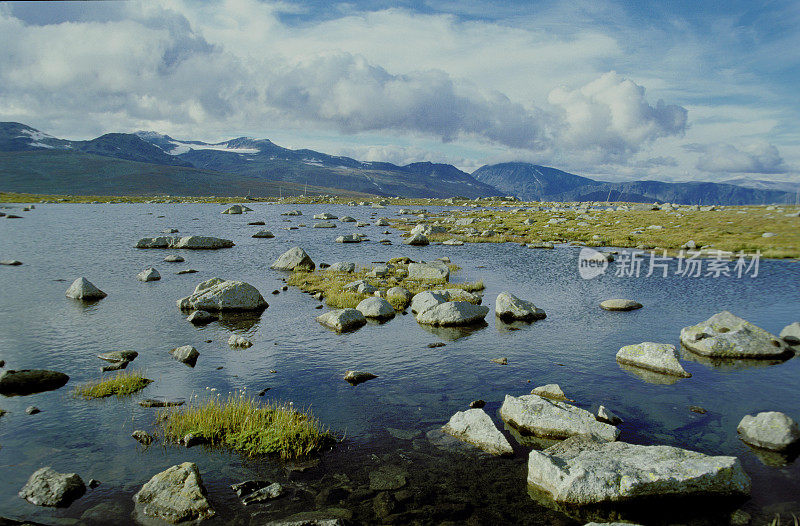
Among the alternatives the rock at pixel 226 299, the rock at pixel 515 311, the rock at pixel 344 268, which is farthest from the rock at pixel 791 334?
the rock at pixel 344 268

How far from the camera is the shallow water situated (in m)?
11.8

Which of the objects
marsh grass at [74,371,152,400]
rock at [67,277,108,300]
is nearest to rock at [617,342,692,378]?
marsh grass at [74,371,152,400]

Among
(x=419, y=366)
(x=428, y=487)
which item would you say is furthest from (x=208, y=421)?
(x=419, y=366)

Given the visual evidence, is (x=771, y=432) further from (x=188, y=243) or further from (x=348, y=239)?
(x=188, y=243)

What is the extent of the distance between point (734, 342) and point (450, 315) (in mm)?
15161

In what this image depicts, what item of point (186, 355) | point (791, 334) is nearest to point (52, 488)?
point (186, 355)

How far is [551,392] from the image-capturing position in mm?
17578

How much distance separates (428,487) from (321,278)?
3173 cm

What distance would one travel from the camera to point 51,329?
2611 centimetres

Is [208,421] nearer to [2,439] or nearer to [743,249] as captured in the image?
[2,439]

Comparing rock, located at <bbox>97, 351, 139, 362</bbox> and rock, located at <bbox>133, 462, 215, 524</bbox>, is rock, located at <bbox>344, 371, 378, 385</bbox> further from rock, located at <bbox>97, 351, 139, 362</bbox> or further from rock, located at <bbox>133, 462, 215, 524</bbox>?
rock, located at <bbox>97, 351, 139, 362</bbox>

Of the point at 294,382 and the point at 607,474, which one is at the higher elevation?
the point at 607,474

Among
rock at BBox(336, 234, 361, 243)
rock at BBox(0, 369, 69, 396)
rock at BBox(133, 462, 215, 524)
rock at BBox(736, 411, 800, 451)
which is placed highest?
rock at BBox(336, 234, 361, 243)

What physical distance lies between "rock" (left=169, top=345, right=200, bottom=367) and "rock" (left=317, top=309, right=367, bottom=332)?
8016 mm
